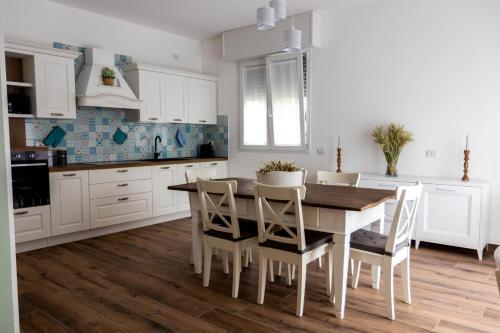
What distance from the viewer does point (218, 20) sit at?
5.47 metres

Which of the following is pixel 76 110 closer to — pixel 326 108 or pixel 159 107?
pixel 159 107

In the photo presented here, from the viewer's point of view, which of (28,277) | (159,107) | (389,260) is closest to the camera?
(389,260)

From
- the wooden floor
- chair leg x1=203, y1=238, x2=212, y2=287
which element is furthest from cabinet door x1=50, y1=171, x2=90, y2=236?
chair leg x1=203, y1=238, x2=212, y2=287

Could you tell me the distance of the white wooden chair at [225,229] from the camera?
9.61 ft

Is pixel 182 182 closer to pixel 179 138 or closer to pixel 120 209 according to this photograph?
pixel 179 138

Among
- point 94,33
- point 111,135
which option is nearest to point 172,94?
point 111,135

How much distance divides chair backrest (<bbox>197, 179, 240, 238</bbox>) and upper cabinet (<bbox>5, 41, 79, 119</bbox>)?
8.02 ft

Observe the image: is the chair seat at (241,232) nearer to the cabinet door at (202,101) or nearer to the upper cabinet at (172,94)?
the upper cabinet at (172,94)

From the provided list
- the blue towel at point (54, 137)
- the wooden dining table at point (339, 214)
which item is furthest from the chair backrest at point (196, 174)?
the blue towel at point (54, 137)

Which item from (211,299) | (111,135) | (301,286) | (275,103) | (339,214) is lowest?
(211,299)

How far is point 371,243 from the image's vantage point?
2.72 meters

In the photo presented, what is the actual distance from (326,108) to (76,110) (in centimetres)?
332

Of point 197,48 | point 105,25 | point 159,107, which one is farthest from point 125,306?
point 197,48

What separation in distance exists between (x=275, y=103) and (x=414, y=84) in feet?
6.48
